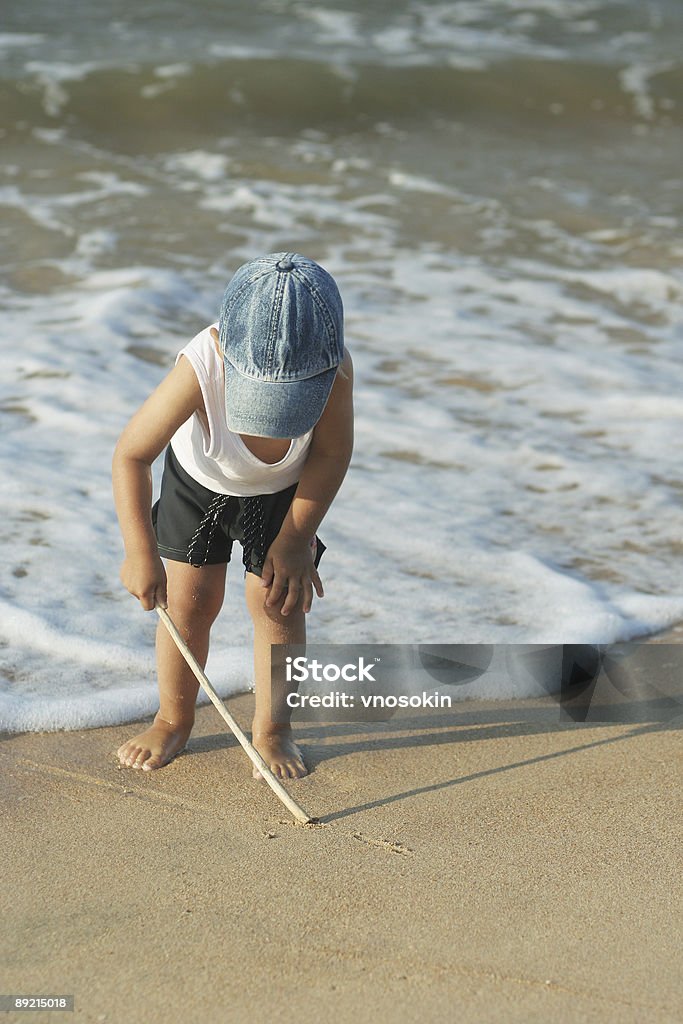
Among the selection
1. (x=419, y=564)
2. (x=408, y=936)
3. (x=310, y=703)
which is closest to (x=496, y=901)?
(x=408, y=936)

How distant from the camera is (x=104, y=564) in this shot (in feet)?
10.8

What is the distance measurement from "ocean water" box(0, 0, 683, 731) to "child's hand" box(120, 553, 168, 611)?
0.55m

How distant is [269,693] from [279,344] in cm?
89

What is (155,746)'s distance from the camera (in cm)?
240

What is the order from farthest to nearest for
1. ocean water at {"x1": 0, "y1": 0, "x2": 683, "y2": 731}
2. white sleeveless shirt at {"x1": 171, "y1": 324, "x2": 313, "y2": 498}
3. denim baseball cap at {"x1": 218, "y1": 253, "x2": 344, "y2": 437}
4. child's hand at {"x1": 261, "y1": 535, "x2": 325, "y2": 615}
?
ocean water at {"x1": 0, "y1": 0, "x2": 683, "y2": 731} → child's hand at {"x1": 261, "y1": 535, "x2": 325, "y2": 615} → white sleeveless shirt at {"x1": 171, "y1": 324, "x2": 313, "y2": 498} → denim baseball cap at {"x1": 218, "y1": 253, "x2": 344, "y2": 437}

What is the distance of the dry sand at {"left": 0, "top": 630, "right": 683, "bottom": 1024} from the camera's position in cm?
169

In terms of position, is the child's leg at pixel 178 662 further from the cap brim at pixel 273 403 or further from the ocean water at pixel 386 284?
the cap brim at pixel 273 403

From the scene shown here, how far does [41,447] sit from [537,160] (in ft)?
19.2

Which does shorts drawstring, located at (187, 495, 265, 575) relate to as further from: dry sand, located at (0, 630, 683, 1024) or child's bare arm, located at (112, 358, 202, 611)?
dry sand, located at (0, 630, 683, 1024)

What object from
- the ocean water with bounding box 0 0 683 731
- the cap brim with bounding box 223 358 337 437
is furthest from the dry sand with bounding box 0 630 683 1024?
the cap brim with bounding box 223 358 337 437

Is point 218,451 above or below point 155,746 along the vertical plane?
above

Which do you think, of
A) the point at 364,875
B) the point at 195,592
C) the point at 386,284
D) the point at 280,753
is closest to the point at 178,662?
the point at 195,592

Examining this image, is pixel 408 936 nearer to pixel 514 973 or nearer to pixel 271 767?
pixel 514 973

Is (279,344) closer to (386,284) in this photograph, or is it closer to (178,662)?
(178,662)
